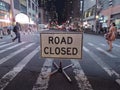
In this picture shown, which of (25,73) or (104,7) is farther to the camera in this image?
(104,7)

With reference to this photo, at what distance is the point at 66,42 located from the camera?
6.44 m

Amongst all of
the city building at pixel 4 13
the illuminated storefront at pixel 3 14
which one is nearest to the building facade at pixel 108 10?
the city building at pixel 4 13

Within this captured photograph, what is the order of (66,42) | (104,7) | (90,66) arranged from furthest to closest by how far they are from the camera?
(104,7)
(90,66)
(66,42)

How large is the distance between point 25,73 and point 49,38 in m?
1.62

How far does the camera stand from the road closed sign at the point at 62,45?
252 inches

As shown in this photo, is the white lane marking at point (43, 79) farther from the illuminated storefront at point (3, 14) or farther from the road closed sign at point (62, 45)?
the illuminated storefront at point (3, 14)

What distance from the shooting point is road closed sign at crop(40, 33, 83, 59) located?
21.0ft

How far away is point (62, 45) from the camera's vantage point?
21.2 feet

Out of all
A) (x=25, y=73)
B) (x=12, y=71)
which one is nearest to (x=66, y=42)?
(x=25, y=73)

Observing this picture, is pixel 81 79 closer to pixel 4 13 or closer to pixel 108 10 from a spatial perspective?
pixel 4 13

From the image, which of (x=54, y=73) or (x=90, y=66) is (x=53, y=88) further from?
(x=90, y=66)

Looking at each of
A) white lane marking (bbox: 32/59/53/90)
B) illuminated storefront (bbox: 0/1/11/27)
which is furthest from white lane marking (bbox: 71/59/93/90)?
illuminated storefront (bbox: 0/1/11/27)

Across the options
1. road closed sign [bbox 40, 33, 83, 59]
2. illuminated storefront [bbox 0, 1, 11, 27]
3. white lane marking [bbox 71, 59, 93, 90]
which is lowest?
white lane marking [bbox 71, 59, 93, 90]

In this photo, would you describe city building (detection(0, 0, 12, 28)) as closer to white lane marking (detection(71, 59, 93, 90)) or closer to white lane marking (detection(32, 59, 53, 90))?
white lane marking (detection(32, 59, 53, 90))
